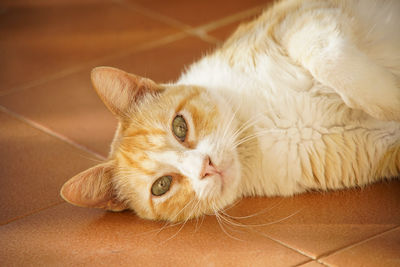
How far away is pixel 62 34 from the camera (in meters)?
3.81

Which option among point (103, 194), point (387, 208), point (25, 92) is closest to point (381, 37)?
point (387, 208)

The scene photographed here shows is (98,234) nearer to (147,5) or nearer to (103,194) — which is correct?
(103,194)

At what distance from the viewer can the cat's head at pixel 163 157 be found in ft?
6.46

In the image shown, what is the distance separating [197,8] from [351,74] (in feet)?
7.25

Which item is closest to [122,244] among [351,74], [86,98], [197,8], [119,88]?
[119,88]

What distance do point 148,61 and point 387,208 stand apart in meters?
1.82

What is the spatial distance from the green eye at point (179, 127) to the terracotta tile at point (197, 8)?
67.8 inches

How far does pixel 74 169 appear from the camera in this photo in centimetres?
247

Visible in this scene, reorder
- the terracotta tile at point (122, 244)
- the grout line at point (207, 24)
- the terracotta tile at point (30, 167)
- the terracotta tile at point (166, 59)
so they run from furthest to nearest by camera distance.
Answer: the grout line at point (207, 24), the terracotta tile at point (166, 59), the terracotta tile at point (30, 167), the terracotta tile at point (122, 244)

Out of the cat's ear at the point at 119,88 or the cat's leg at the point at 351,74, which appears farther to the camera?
the cat's ear at the point at 119,88

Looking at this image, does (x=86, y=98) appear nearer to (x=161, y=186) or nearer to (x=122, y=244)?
(x=161, y=186)

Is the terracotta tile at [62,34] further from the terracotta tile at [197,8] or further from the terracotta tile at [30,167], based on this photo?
the terracotta tile at [30,167]

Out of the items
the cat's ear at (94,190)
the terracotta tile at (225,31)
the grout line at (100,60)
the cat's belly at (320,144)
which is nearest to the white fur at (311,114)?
the cat's belly at (320,144)

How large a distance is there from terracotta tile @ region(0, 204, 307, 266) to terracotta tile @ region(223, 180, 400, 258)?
7 centimetres
